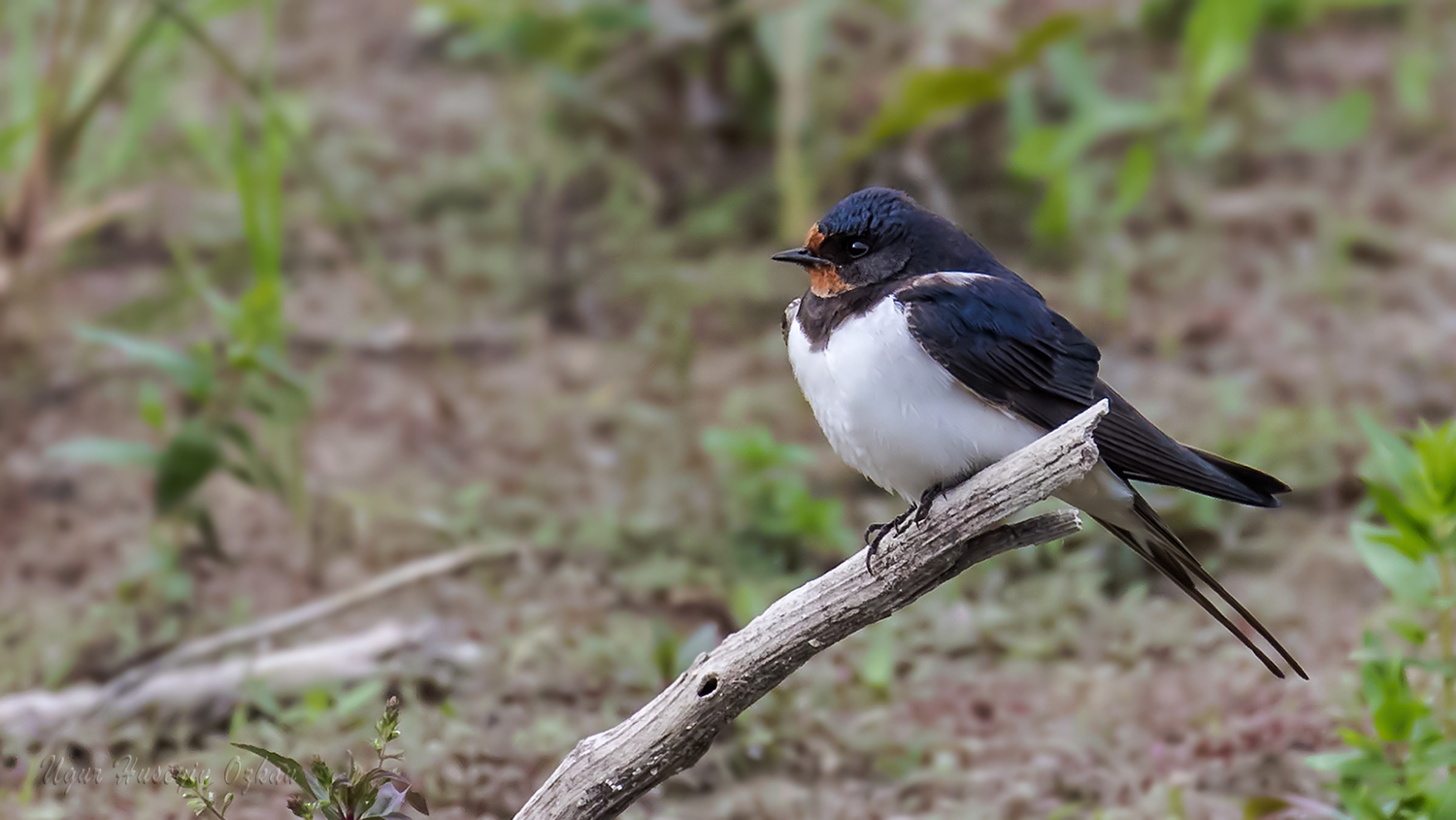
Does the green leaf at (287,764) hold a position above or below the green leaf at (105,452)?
below

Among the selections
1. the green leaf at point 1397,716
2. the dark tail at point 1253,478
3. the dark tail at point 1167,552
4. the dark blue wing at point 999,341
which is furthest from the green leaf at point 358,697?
the green leaf at point 1397,716

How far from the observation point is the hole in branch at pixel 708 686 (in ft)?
7.44

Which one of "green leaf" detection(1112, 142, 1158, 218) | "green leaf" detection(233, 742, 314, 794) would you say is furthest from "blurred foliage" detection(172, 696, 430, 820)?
"green leaf" detection(1112, 142, 1158, 218)

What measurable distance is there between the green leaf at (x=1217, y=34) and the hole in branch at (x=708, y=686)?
13.3 ft

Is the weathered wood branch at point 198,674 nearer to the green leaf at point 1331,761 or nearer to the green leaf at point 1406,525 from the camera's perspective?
the green leaf at point 1331,761

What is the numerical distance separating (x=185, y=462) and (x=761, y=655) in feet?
6.94

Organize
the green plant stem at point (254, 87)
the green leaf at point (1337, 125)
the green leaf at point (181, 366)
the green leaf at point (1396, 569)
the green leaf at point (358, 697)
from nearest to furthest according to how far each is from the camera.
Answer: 1. the green leaf at point (1396, 569)
2. the green leaf at point (358, 697)
3. the green leaf at point (181, 366)
4. the green plant stem at point (254, 87)
5. the green leaf at point (1337, 125)

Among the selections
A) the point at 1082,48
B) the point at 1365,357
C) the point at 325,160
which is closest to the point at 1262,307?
the point at 1365,357

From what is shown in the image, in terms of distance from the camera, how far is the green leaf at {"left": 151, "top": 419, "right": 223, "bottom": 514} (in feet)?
12.2

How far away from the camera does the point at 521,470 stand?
185 inches

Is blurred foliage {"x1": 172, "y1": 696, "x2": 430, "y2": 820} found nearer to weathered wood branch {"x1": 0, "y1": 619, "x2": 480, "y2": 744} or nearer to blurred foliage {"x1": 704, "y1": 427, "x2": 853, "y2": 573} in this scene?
weathered wood branch {"x1": 0, "y1": 619, "x2": 480, "y2": 744}

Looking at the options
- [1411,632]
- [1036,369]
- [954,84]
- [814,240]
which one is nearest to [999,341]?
[1036,369]

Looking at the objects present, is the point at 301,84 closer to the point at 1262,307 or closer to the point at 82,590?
the point at 82,590

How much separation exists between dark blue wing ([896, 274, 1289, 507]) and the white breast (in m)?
0.03
